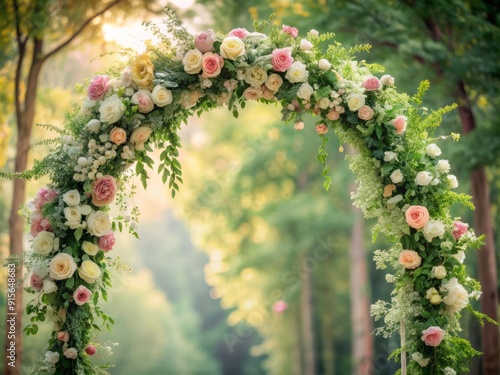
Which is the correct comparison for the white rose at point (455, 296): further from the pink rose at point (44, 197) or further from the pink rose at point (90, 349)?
the pink rose at point (44, 197)

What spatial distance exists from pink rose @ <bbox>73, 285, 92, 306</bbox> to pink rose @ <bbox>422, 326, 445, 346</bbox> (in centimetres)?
218

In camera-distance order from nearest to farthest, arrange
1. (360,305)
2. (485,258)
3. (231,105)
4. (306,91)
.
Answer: (306,91) < (231,105) < (485,258) < (360,305)

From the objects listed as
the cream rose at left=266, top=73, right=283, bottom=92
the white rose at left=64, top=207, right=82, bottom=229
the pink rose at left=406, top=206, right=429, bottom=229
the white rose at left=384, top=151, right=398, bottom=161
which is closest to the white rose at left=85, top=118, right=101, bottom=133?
the white rose at left=64, top=207, right=82, bottom=229

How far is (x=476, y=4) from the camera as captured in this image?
752 cm

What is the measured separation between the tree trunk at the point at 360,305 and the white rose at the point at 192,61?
29.2 ft

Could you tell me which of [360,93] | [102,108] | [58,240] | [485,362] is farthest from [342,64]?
[485,362]

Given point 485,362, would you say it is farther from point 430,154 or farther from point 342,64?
point 342,64

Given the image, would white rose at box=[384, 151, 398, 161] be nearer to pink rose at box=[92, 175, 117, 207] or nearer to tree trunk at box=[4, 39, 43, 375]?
pink rose at box=[92, 175, 117, 207]

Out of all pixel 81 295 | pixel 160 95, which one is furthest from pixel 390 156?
pixel 81 295

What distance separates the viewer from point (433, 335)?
405 cm

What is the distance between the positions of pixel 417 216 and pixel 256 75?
4.65 feet

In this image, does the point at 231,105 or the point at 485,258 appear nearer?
the point at 231,105

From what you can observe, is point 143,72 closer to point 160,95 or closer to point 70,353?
point 160,95

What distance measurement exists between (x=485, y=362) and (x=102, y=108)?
5657 mm
